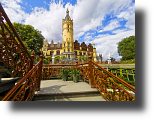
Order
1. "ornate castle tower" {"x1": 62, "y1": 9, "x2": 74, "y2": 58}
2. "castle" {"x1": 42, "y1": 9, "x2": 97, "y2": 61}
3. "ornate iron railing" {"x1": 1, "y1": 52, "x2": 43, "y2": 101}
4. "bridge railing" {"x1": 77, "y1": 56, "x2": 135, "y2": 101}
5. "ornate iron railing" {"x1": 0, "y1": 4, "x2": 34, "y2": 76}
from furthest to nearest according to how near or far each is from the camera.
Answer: "castle" {"x1": 42, "y1": 9, "x2": 97, "y2": 61} < "ornate castle tower" {"x1": 62, "y1": 9, "x2": 74, "y2": 58} < "bridge railing" {"x1": 77, "y1": 56, "x2": 135, "y2": 101} < "ornate iron railing" {"x1": 0, "y1": 4, "x2": 34, "y2": 76} < "ornate iron railing" {"x1": 1, "y1": 52, "x2": 43, "y2": 101}

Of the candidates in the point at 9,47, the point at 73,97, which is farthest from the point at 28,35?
the point at 73,97

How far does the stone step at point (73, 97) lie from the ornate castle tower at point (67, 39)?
2964 cm

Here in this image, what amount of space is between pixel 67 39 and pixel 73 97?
3260 cm

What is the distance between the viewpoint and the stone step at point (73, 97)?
2.38 metres

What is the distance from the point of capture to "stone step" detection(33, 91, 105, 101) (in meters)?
2.38

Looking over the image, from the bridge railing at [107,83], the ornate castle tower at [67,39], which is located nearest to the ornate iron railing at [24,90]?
the bridge railing at [107,83]

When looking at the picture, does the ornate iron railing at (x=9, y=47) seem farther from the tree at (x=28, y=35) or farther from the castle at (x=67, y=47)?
the castle at (x=67, y=47)

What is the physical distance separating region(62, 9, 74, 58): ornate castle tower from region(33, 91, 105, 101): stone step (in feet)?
97.2

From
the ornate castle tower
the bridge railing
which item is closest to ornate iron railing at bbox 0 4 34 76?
the bridge railing

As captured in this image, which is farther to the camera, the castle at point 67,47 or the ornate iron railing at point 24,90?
the castle at point 67,47

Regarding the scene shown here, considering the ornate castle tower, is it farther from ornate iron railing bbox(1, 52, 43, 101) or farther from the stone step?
ornate iron railing bbox(1, 52, 43, 101)
